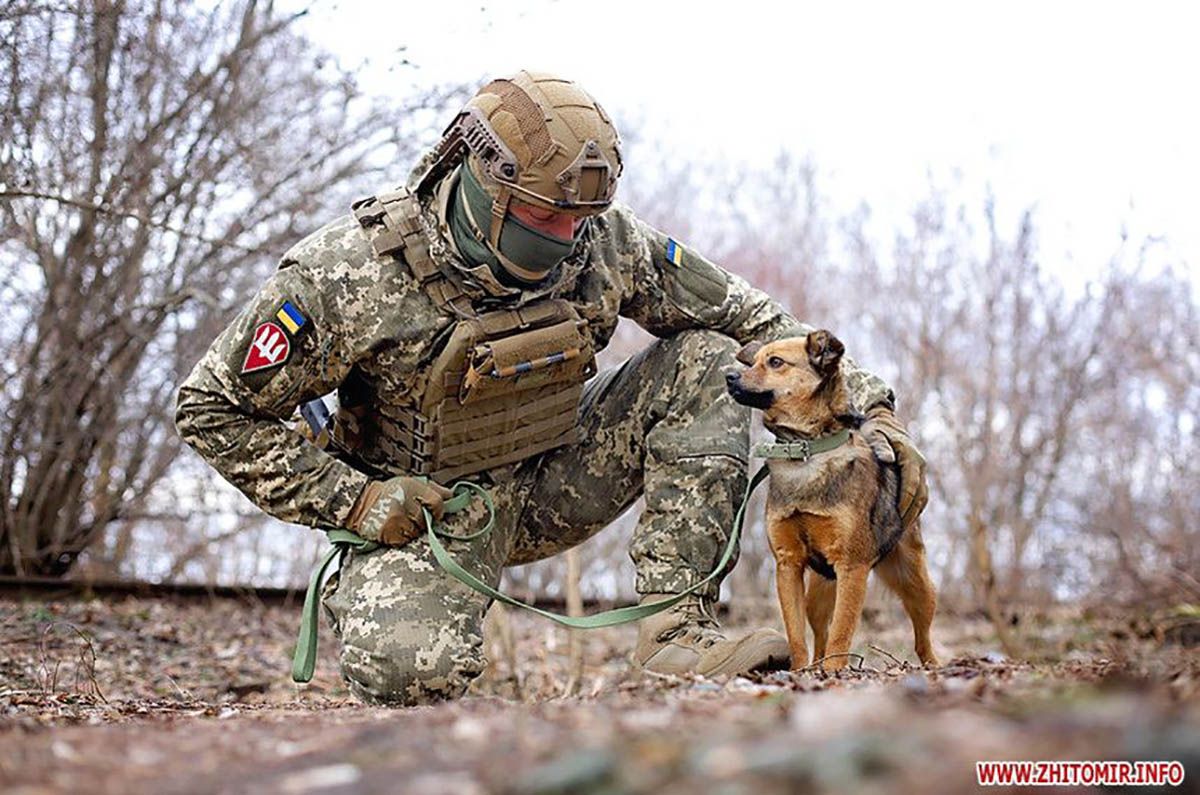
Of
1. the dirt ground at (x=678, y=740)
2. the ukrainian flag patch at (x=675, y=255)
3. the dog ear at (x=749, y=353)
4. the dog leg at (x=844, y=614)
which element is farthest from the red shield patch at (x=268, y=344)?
the dog leg at (x=844, y=614)

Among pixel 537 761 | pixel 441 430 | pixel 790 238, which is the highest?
pixel 790 238

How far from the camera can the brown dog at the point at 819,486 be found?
4.54 metres

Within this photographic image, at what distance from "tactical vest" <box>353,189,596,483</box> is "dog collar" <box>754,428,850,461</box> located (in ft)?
2.65

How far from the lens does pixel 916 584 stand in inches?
195

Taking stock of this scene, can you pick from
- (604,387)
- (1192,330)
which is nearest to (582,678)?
(604,387)

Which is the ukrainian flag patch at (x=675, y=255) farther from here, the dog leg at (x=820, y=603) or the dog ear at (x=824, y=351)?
the dog leg at (x=820, y=603)

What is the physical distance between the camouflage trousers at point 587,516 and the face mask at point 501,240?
78 cm

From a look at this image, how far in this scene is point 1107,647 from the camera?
7992 mm

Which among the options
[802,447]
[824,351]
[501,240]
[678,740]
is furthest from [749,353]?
[678,740]

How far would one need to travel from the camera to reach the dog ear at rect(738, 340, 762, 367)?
477 cm

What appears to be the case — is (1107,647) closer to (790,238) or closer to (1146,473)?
(1146,473)

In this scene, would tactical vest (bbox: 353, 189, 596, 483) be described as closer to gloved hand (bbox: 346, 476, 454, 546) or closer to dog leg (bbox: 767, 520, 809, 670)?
gloved hand (bbox: 346, 476, 454, 546)

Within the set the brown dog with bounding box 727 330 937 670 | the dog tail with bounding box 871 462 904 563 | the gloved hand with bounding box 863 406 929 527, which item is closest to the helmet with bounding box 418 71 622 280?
the brown dog with bounding box 727 330 937 670

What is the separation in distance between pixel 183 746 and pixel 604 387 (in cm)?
323
